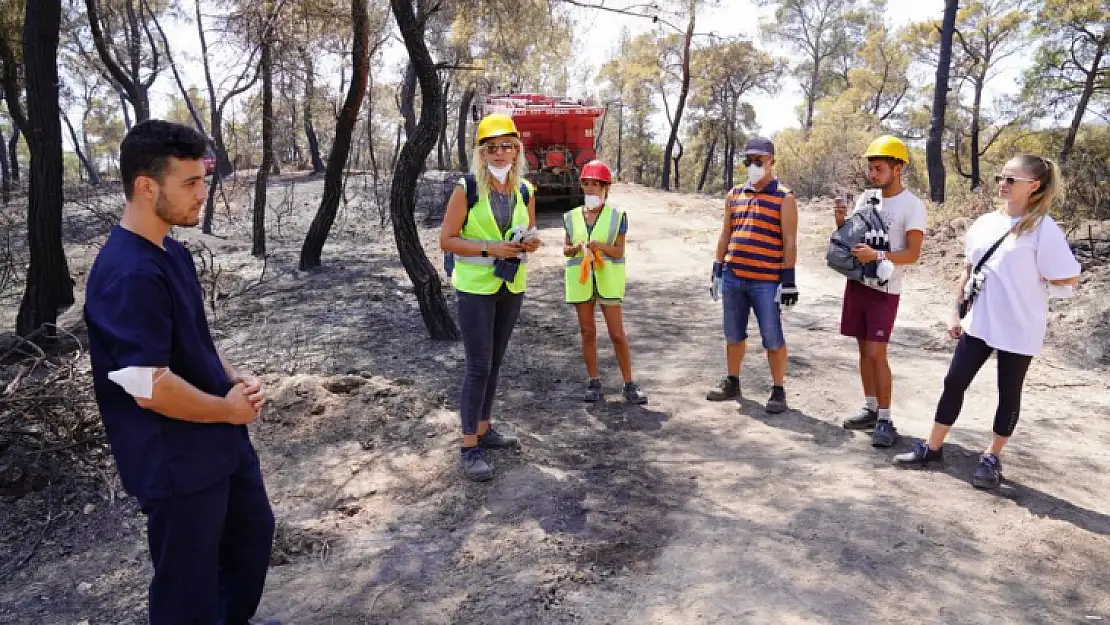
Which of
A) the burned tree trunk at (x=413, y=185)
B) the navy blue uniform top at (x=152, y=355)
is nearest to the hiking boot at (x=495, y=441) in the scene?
the navy blue uniform top at (x=152, y=355)

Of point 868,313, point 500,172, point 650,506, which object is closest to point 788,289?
point 868,313

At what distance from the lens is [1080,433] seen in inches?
174

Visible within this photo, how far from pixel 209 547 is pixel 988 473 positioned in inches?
136

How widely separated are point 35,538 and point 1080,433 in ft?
18.9

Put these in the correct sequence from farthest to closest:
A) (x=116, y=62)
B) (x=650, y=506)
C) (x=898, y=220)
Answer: (x=116, y=62) < (x=898, y=220) < (x=650, y=506)

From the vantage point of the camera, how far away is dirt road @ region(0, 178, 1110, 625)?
276 centimetres

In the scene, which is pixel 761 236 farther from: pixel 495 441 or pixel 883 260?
pixel 495 441

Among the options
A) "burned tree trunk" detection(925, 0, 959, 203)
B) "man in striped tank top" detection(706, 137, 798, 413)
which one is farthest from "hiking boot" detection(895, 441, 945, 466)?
"burned tree trunk" detection(925, 0, 959, 203)

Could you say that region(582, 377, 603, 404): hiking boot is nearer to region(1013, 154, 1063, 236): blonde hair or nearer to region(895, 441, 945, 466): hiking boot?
region(895, 441, 945, 466): hiking boot

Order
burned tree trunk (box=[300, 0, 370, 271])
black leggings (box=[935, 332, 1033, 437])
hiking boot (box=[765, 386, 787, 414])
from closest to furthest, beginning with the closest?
1. black leggings (box=[935, 332, 1033, 437])
2. hiking boot (box=[765, 386, 787, 414])
3. burned tree trunk (box=[300, 0, 370, 271])

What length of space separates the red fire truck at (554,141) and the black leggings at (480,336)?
10983 millimetres

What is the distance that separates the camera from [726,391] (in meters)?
5.00

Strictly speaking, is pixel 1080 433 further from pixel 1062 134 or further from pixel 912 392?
pixel 1062 134

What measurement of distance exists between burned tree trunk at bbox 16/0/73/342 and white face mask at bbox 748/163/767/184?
5.74 meters
